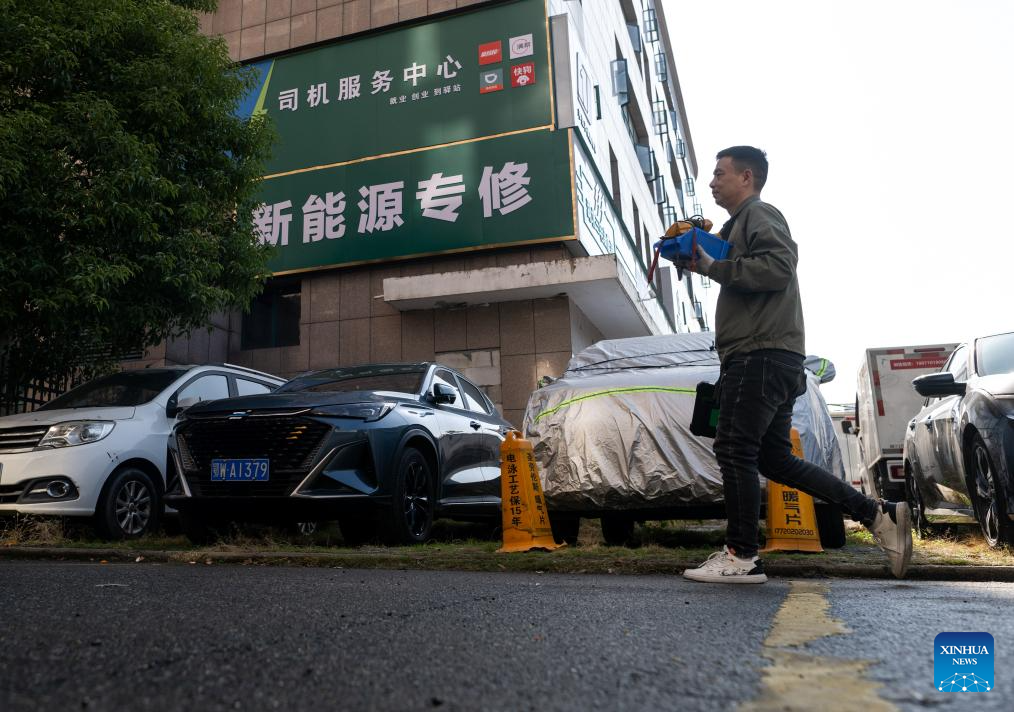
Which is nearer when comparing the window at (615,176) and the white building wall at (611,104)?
the white building wall at (611,104)

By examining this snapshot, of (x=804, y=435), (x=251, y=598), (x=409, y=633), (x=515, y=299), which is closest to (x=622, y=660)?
(x=409, y=633)

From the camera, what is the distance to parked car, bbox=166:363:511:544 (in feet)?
16.4

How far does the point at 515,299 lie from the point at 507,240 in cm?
106

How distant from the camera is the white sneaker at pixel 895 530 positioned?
360 cm

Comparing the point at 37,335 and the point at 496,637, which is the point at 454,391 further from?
the point at 37,335

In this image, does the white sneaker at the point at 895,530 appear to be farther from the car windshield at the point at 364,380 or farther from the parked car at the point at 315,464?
the car windshield at the point at 364,380

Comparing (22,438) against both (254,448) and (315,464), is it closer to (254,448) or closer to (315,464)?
(254,448)

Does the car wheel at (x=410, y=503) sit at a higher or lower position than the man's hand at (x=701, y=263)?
lower

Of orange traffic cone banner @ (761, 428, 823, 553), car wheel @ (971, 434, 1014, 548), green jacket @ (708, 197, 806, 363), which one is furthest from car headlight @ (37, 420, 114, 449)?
car wheel @ (971, 434, 1014, 548)

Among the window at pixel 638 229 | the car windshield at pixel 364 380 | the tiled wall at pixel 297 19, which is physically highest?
the tiled wall at pixel 297 19

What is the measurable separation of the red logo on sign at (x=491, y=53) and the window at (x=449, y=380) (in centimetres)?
964

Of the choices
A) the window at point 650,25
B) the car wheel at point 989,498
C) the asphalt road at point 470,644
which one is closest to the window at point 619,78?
the window at point 650,25

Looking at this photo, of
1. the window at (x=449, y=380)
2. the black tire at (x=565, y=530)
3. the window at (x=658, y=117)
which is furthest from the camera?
the window at (x=658, y=117)

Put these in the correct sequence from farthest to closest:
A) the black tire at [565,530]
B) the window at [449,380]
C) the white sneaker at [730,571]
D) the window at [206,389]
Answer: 1. the window at [206,389]
2. the window at [449,380]
3. the black tire at [565,530]
4. the white sneaker at [730,571]
